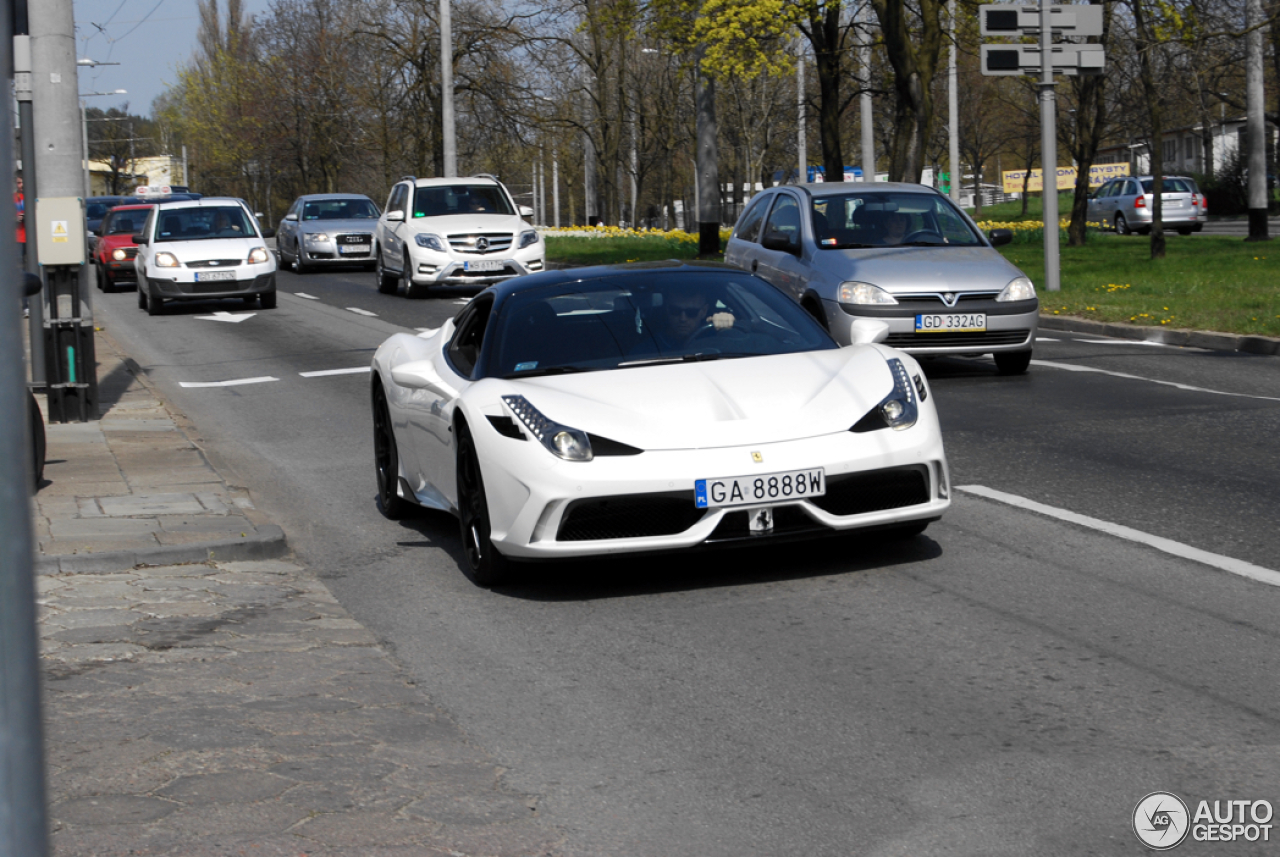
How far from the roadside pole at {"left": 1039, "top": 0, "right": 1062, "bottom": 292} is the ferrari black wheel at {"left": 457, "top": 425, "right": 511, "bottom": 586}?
1530 cm

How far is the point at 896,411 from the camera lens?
6.42 m

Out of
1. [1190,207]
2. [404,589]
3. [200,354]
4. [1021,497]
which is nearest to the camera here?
[404,589]

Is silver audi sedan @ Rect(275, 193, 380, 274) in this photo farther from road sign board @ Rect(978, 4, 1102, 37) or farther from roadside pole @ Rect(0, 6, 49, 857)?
roadside pole @ Rect(0, 6, 49, 857)

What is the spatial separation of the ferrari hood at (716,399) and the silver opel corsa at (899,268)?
243 inches

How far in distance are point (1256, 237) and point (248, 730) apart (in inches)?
1288

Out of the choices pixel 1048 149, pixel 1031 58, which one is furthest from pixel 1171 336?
pixel 1031 58

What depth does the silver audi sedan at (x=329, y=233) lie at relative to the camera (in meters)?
33.1

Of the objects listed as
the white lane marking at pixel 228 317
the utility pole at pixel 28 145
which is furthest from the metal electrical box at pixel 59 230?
the white lane marking at pixel 228 317

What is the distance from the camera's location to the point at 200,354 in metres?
18.4

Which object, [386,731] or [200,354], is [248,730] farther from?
[200,354]

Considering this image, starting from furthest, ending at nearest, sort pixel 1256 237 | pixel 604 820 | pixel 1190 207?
pixel 1190 207
pixel 1256 237
pixel 604 820

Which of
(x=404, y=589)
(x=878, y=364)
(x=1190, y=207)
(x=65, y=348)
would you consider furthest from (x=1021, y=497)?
(x=1190, y=207)

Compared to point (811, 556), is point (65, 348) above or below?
above

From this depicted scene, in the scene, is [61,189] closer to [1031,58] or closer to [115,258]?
[1031,58]
